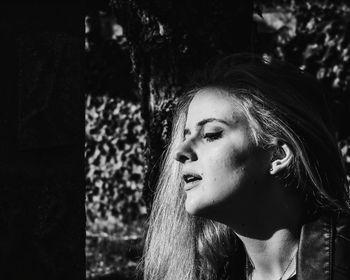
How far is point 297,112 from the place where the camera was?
A: 267cm

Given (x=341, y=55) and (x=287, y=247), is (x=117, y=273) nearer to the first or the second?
(x=341, y=55)

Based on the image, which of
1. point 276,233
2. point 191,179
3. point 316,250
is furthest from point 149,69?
point 316,250

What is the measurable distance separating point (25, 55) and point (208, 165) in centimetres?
101

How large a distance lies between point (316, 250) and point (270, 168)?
1.06ft

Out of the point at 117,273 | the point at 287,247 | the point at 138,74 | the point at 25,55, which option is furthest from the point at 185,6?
the point at 117,273

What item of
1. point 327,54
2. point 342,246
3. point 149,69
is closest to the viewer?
point 342,246

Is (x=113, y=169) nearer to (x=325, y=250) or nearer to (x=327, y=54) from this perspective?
(x=327, y=54)

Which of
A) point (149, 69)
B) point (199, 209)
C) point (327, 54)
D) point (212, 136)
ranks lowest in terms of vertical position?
point (199, 209)

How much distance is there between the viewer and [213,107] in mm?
2707

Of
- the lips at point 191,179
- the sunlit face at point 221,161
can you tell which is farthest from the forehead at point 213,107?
the lips at point 191,179

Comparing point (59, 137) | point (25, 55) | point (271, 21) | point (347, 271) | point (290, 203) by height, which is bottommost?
point (347, 271)

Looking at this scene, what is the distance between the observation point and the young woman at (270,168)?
2.59 meters

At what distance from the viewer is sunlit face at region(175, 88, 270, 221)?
2.59 metres

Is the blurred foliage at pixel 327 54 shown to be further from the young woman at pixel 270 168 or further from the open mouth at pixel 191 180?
the open mouth at pixel 191 180
